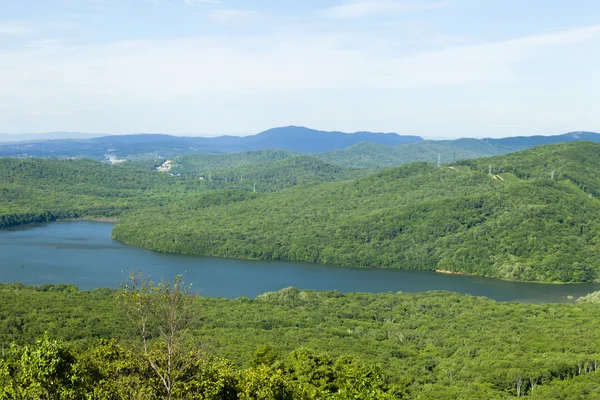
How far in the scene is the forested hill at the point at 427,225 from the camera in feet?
302

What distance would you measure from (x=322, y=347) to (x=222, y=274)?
4187 centimetres

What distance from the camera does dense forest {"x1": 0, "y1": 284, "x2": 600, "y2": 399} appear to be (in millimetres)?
19656

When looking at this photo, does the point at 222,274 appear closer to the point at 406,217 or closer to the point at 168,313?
the point at 406,217

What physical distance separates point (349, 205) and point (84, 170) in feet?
330

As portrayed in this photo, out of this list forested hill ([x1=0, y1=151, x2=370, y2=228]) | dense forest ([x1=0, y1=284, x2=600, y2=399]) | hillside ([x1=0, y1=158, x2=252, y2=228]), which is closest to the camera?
dense forest ([x1=0, y1=284, x2=600, y2=399])

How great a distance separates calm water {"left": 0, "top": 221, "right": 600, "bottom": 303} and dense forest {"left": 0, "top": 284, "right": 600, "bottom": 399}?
11.7m

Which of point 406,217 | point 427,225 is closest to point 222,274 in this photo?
point 427,225

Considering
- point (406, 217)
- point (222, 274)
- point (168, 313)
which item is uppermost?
point (168, 313)

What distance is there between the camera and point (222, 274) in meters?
86.0

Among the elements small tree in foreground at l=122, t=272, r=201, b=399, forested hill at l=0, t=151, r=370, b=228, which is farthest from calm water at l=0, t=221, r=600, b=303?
small tree in foreground at l=122, t=272, r=201, b=399

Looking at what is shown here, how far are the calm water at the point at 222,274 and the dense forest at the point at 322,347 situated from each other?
38.3ft

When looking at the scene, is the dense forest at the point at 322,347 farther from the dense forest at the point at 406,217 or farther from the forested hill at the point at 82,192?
the forested hill at the point at 82,192

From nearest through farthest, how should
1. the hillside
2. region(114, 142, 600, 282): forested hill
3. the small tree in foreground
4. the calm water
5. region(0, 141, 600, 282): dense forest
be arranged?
the small tree in foreground → the calm water → region(114, 142, 600, 282): forested hill → region(0, 141, 600, 282): dense forest → the hillside

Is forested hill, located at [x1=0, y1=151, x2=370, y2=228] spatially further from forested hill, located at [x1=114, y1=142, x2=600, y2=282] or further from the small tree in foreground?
the small tree in foreground
